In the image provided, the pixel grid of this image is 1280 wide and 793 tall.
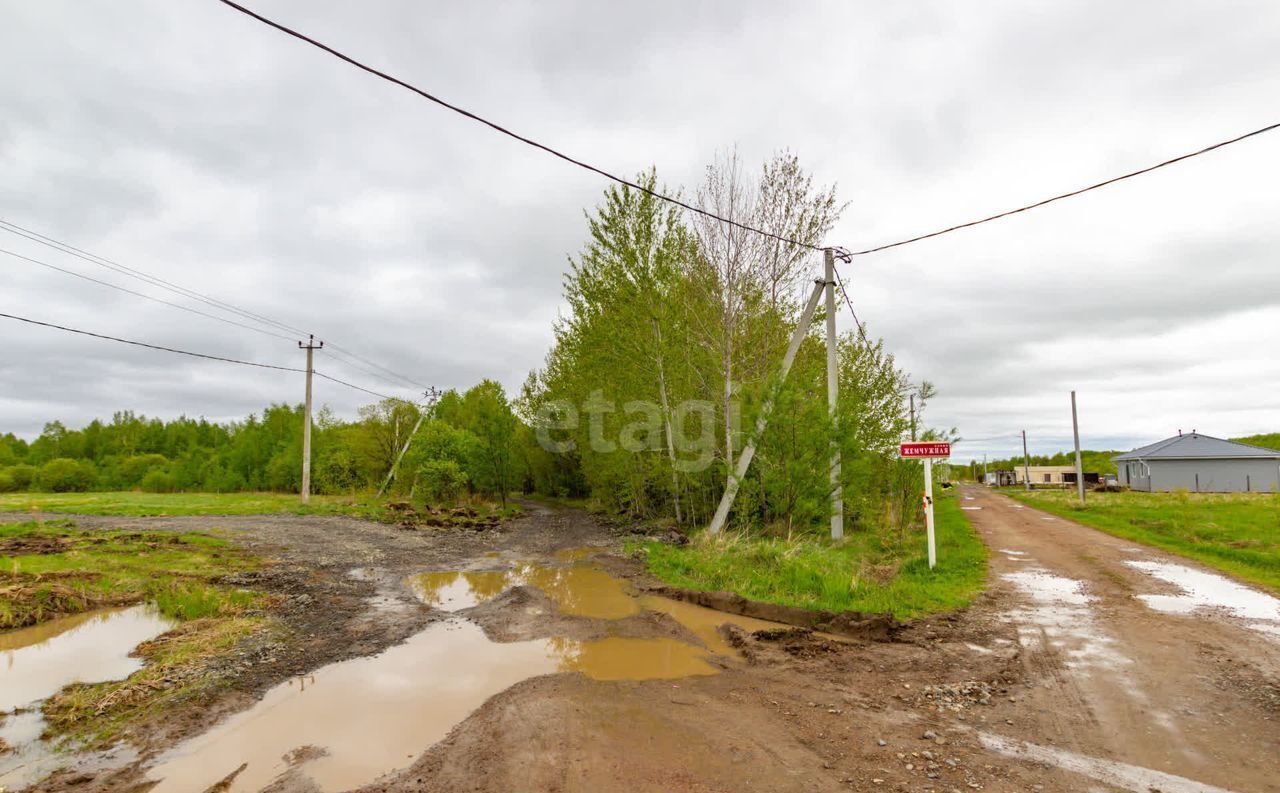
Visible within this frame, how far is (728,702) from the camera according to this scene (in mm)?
5293

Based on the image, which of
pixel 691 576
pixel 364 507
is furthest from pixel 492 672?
pixel 364 507

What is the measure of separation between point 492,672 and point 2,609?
22.9 ft

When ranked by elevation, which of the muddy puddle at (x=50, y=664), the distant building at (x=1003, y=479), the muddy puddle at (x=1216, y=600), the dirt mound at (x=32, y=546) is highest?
the dirt mound at (x=32, y=546)

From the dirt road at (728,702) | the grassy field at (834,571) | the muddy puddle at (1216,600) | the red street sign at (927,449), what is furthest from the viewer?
the red street sign at (927,449)

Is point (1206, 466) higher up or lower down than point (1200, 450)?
lower down

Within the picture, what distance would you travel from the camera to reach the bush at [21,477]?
2223 inches

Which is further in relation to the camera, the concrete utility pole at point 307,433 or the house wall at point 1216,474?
the house wall at point 1216,474

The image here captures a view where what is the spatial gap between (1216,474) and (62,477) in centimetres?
10419

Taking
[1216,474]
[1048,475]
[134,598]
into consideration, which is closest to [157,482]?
[134,598]

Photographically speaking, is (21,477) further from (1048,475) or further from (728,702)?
(1048,475)

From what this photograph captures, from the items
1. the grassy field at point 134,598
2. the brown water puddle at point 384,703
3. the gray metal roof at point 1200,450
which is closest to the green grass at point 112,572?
the grassy field at point 134,598

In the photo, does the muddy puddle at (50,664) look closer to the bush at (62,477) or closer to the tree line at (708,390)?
the tree line at (708,390)

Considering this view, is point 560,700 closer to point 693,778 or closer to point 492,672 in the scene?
point 492,672

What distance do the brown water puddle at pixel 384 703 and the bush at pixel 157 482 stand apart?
222 feet
